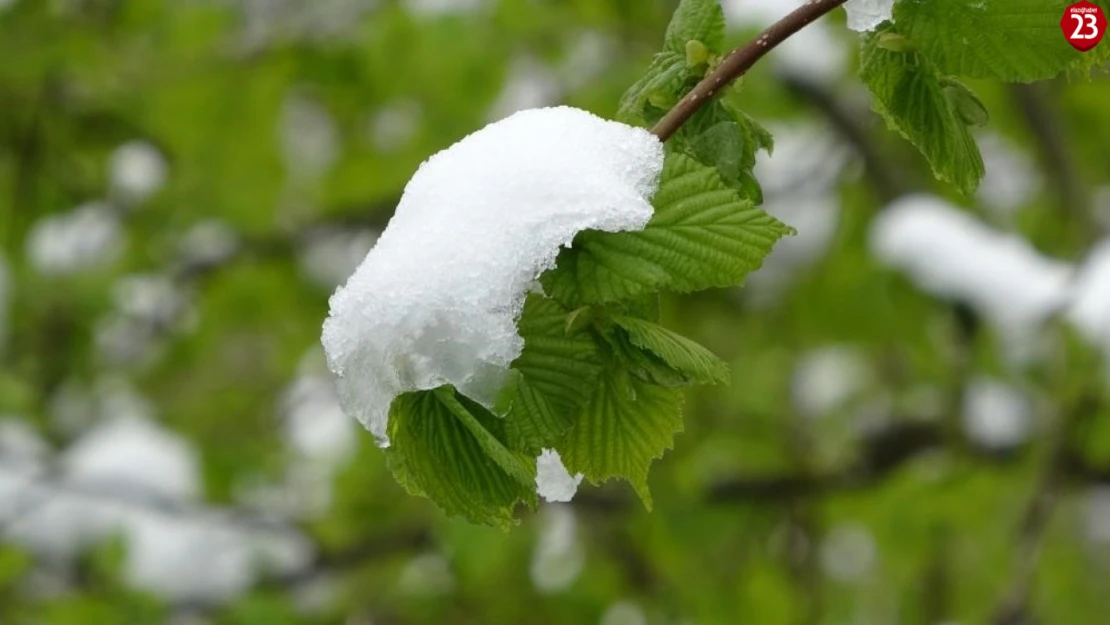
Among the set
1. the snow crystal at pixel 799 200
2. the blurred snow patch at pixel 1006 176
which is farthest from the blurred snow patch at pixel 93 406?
the blurred snow patch at pixel 1006 176

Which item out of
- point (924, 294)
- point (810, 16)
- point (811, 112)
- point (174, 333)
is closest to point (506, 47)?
point (811, 112)

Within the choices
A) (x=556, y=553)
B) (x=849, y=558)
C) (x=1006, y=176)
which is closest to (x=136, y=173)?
(x=556, y=553)

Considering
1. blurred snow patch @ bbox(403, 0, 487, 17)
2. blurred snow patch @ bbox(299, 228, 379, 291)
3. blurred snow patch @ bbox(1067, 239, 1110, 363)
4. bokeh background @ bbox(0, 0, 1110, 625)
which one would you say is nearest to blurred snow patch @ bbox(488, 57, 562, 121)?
bokeh background @ bbox(0, 0, 1110, 625)

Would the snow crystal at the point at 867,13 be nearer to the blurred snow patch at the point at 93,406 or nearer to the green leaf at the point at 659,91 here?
the green leaf at the point at 659,91

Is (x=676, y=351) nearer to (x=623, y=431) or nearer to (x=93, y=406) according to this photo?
(x=623, y=431)

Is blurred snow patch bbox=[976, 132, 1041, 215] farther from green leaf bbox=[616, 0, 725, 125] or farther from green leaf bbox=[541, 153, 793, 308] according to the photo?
green leaf bbox=[541, 153, 793, 308]

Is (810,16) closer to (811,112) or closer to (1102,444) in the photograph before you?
(1102,444)
